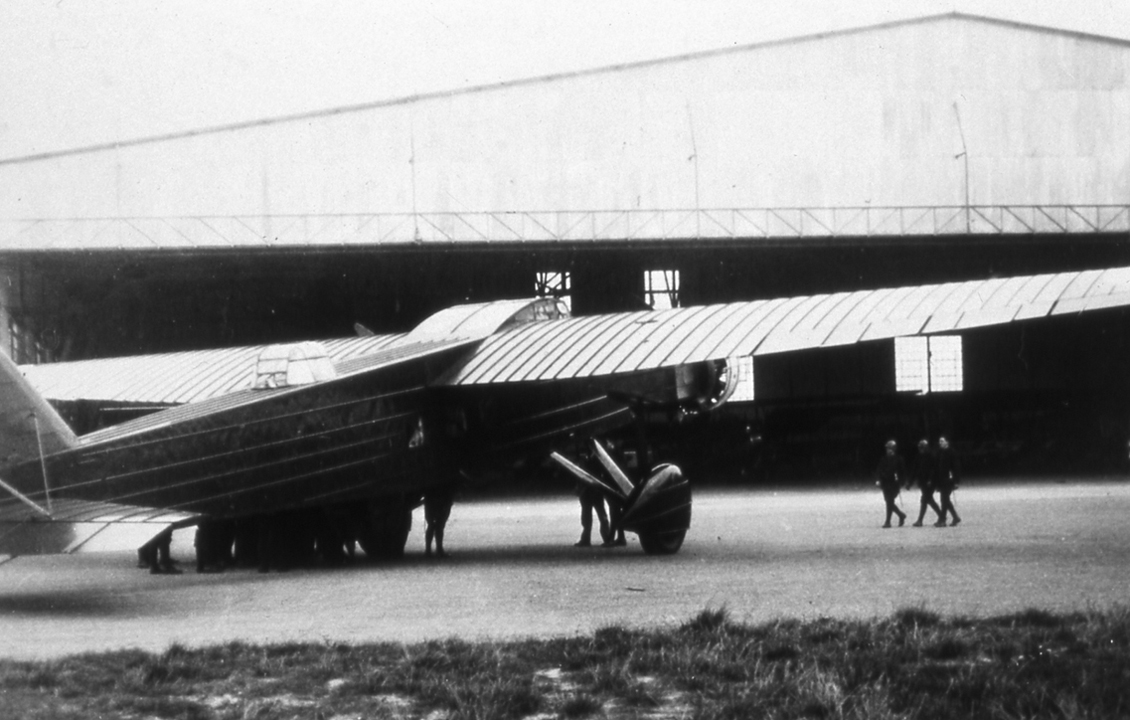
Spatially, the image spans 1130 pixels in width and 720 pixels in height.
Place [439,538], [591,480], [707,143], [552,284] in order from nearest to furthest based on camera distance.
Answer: [439,538], [591,480], [707,143], [552,284]

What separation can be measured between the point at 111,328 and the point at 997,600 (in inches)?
619

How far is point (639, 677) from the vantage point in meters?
8.05

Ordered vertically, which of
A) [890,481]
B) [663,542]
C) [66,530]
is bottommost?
[663,542]

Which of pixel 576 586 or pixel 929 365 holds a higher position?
pixel 929 365

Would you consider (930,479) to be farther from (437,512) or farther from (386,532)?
(386,532)

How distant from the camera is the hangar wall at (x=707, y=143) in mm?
15516

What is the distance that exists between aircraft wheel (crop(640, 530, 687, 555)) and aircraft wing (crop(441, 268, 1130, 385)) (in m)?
2.51

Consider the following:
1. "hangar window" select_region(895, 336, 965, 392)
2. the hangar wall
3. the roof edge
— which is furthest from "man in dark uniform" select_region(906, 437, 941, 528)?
"hangar window" select_region(895, 336, 965, 392)

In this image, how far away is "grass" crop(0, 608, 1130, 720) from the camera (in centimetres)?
754

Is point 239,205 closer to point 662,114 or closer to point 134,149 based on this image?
point 134,149

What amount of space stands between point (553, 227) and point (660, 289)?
3.66m

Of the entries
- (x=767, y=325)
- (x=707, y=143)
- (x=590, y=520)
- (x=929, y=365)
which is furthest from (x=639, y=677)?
(x=929, y=365)

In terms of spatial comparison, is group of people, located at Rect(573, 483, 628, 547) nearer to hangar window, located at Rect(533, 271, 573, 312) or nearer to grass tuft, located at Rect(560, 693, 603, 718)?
hangar window, located at Rect(533, 271, 573, 312)

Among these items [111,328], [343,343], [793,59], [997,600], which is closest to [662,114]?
[793,59]
